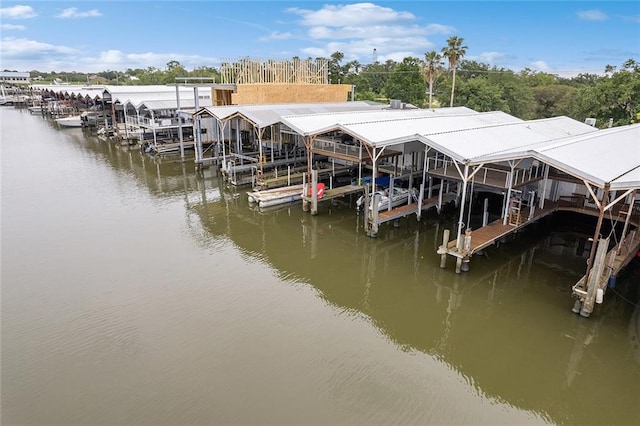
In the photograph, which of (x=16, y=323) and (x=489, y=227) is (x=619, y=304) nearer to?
(x=489, y=227)

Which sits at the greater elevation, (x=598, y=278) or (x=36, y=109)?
(x=36, y=109)

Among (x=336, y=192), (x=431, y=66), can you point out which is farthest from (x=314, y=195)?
(x=431, y=66)

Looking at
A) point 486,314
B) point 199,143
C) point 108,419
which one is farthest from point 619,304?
point 199,143

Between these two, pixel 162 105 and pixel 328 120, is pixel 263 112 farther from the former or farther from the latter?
pixel 162 105

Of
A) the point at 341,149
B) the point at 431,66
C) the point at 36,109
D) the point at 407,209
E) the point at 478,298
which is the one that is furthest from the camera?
the point at 36,109

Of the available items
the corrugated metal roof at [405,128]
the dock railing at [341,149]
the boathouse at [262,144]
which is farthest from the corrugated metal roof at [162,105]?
the corrugated metal roof at [405,128]

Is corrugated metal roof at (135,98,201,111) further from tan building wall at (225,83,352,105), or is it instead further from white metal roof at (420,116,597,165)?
white metal roof at (420,116,597,165)

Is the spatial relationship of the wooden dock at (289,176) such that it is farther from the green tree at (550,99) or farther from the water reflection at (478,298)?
the green tree at (550,99)
